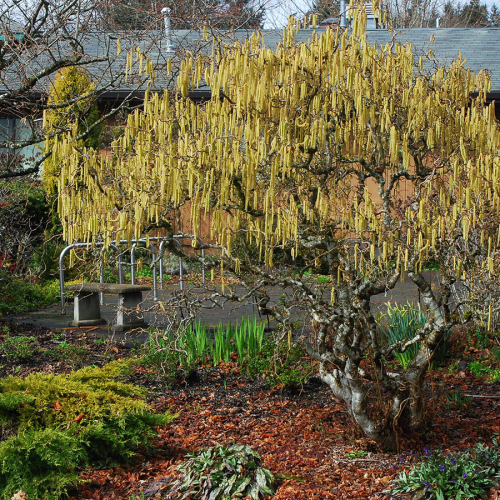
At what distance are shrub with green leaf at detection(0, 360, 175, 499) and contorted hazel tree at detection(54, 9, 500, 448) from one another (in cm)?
100

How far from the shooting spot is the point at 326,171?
3953mm

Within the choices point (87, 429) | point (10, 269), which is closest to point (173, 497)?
point (87, 429)

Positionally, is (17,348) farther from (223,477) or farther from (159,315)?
(223,477)

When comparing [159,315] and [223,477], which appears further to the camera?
[159,315]

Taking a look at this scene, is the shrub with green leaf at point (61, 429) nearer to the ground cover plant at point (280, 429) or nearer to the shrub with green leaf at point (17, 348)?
the ground cover plant at point (280, 429)

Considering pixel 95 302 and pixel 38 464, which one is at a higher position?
pixel 38 464

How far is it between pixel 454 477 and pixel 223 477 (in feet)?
3.96

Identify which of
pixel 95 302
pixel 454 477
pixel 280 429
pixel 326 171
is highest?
pixel 326 171

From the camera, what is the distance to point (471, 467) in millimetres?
3266

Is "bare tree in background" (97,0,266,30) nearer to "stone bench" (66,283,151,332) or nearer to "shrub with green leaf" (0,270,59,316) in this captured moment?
"stone bench" (66,283,151,332)

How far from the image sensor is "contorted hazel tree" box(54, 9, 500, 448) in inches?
126

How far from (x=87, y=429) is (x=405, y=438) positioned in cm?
206

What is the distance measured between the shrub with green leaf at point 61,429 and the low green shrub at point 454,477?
1.47 metres

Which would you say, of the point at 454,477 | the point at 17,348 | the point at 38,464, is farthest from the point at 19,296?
the point at 454,477
